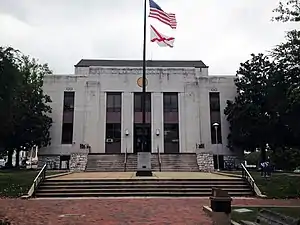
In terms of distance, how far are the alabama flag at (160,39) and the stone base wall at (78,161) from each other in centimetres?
1365

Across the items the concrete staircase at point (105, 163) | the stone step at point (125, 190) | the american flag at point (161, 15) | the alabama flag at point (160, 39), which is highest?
the american flag at point (161, 15)

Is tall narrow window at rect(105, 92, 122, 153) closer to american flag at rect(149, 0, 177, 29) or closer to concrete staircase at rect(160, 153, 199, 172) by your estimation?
concrete staircase at rect(160, 153, 199, 172)

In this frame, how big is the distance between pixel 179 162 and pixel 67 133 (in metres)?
12.8

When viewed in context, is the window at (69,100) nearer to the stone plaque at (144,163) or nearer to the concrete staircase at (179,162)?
the concrete staircase at (179,162)

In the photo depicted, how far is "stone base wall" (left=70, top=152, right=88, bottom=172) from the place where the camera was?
30.4 metres

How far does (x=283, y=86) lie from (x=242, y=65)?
13.3 metres

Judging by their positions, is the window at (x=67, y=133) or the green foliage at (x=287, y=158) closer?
the window at (x=67, y=133)

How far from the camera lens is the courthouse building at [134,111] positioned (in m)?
36.7

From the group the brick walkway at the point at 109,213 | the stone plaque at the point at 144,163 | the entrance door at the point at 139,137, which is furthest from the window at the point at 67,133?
the brick walkway at the point at 109,213

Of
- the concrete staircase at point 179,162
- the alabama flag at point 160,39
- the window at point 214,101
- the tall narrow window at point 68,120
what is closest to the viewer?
the alabama flag at point 160,39

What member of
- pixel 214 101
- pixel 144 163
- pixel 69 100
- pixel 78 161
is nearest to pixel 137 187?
pixel 144 163

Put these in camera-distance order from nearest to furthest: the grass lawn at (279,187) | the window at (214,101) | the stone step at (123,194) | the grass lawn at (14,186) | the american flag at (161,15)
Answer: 1. the stone step at (123,194)
2. the grass lawn at (279,187)
3. the grass lawn at (14,186)
4. the american flag at (161,15)
5. the window at (214,101)

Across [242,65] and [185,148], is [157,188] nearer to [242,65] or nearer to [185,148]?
[185,148]

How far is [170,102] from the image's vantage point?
37.9 meters
